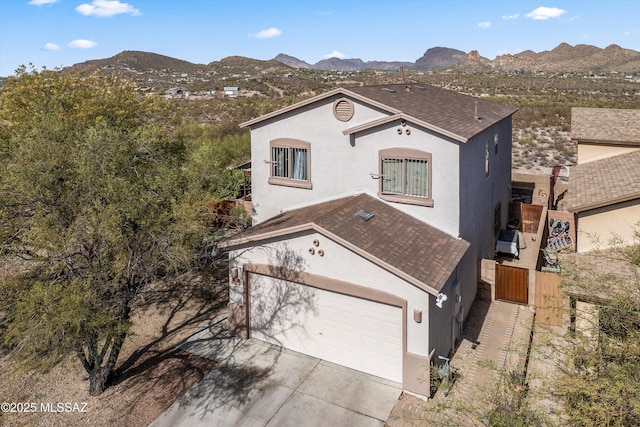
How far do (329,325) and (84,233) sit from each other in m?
7.17

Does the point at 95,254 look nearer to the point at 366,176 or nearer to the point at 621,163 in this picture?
the point at 366,176

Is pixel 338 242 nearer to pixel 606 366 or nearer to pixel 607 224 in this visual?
pixel 606 366

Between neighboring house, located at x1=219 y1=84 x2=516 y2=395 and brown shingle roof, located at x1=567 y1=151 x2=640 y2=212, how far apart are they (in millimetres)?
3407

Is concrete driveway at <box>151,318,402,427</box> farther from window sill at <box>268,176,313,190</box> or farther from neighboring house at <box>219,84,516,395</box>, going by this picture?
window sill at <box>268,176,313,190</box>

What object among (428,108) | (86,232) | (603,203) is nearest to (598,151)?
(603,203)

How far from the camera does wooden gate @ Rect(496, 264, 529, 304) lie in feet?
55.6

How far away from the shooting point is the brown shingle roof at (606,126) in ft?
66.5

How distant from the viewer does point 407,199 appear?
15539 mm

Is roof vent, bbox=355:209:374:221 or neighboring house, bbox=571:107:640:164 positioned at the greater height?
neighboring house, bbox=571:107:640:164

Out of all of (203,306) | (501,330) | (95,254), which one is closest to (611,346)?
(501,330)

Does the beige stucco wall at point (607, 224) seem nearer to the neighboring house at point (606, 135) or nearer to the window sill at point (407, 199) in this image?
the window sill at point (407, 199)

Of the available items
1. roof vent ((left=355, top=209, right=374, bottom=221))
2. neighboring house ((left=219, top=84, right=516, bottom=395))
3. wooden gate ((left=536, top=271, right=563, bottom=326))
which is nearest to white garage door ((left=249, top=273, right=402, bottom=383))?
neighboring house ((left=219, top=84, right=516, bottom=395))

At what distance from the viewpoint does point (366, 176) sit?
53.6ft

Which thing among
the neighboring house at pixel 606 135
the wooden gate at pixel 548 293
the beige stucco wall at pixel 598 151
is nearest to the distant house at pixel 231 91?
the neighboring house at pixel 606 135
